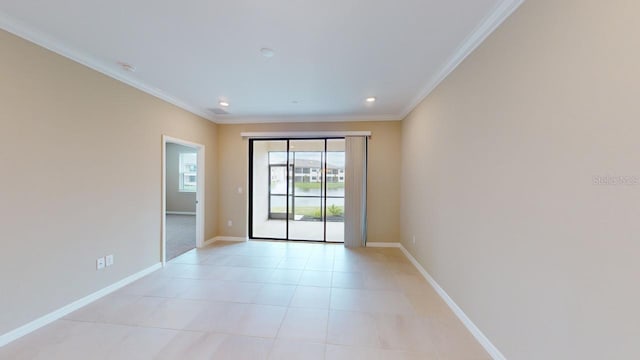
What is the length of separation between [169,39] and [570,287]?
140 inches

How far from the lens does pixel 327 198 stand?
570 cm

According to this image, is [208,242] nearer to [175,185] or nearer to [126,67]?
[126,67]

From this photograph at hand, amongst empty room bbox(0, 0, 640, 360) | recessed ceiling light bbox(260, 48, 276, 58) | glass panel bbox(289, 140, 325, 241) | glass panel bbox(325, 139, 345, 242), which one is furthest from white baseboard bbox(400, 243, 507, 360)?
recessed ceiling light bbox(260, 48, 276, 58)

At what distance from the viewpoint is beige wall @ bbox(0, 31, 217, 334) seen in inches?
86.7

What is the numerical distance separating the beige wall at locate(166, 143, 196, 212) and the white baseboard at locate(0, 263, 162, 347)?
6.25m

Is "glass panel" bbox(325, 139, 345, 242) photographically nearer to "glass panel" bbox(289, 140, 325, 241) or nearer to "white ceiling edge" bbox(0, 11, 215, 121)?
"glass panel" bbox(289, 140, 325, 241)

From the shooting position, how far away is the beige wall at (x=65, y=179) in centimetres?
220

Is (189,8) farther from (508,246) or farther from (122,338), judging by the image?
(508,246)

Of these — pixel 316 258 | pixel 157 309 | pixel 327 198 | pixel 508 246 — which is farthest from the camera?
pixel 327 198

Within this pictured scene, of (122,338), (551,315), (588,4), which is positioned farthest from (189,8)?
(551,315)

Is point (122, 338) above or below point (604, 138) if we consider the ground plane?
below

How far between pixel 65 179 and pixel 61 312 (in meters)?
1.36

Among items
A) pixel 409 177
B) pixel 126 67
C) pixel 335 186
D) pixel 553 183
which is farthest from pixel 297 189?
pixel 553 183

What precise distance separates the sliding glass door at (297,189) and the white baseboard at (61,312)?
8.71 ft
